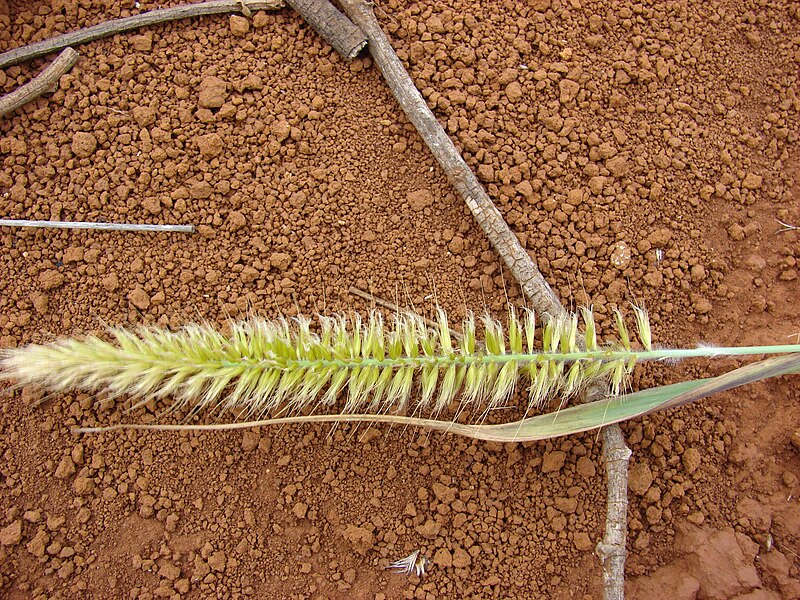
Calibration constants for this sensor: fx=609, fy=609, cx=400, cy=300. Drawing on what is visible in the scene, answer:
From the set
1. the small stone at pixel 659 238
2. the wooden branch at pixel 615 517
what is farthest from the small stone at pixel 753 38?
the wooden branch at pixel 615 517

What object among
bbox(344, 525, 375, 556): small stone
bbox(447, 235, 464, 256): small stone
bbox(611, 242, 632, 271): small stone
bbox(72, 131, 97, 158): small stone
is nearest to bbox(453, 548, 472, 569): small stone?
bbox(344, 525, 375, 556): small stone

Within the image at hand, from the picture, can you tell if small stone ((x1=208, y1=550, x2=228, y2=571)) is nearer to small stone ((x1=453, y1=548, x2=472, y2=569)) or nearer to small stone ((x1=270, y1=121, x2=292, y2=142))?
small stone ((x1=453, y1=548, x2=472, y2=569))

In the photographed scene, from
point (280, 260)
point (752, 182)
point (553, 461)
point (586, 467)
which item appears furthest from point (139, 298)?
point (752, 182)

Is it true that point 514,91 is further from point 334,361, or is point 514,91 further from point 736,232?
point 334,361

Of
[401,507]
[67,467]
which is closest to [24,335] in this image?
[67,467]

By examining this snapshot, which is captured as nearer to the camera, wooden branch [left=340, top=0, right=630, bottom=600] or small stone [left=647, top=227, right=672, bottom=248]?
wooden branch [left=340, top=0, right=630, bottom=600]

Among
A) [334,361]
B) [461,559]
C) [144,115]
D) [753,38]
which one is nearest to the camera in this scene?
[334,361]

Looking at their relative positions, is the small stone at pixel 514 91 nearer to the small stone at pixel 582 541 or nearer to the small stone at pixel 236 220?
the small stone at pixel 236 220

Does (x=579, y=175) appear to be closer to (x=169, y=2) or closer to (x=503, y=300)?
(x=503, y=300)
